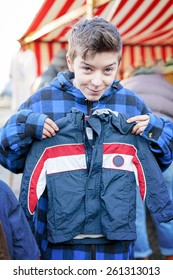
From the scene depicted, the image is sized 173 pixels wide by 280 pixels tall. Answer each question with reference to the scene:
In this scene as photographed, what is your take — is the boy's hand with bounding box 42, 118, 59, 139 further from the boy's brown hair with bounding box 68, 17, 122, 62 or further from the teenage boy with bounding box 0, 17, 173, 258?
the boy's brown hair with bounding box 68, 17, 122, 62

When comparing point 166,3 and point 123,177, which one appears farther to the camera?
point 166,3

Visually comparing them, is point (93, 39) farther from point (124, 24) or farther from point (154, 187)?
point (124, 24)

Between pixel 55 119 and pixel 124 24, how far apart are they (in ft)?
9.22

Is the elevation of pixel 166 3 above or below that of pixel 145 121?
above

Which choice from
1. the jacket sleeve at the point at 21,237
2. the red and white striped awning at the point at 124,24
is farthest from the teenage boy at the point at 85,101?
the red and white striped awning at the point at 124,24

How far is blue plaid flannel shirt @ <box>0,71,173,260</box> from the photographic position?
1.39 m

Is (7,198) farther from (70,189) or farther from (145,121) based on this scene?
(145,121)

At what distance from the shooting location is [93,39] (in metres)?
1.33

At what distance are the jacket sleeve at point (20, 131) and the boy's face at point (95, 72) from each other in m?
0.15

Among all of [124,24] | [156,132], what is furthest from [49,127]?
[124,24]

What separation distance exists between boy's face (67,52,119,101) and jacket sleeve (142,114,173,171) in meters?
0.18

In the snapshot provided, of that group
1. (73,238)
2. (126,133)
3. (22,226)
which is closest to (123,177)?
(126,133)
